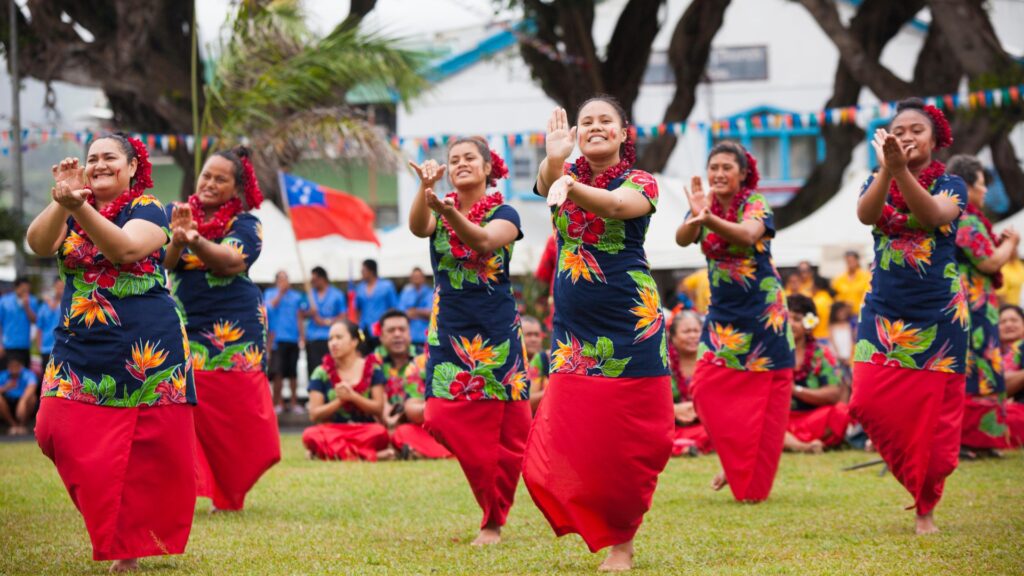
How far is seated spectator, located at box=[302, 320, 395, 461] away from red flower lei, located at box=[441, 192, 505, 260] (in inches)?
170

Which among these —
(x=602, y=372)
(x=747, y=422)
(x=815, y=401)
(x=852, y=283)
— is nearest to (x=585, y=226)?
(x=602, y=372)

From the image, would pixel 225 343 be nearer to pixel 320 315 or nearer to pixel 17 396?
pixel 17 396

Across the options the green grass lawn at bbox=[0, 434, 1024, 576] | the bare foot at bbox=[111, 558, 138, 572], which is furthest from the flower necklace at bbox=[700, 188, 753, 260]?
the bare foot at bbox=[111, 558, 138, 572]

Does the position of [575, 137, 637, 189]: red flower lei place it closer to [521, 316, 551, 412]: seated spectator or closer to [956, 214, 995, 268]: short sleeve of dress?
[956, 214, 995, 268]: short sleeve of dress

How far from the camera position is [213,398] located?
294 inches

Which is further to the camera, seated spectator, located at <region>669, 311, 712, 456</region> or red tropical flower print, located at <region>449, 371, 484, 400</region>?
seated spectator, located at <region>669, 311, 712, 456</region>

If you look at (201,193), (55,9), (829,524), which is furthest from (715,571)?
(55,9)

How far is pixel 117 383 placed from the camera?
18.2 feet

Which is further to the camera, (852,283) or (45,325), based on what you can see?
(852,283)

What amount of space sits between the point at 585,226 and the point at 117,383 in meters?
2.06

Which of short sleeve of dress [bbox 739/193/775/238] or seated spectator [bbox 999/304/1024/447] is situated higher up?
short sleeve of dress [bbox 739/193/775/238]

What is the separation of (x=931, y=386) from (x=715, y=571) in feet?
5.74

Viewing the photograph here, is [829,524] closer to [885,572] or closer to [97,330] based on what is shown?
[885,572]

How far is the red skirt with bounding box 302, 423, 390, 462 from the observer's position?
11086mm
